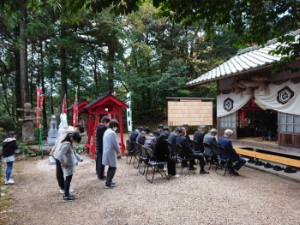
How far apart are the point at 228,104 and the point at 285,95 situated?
2467mm

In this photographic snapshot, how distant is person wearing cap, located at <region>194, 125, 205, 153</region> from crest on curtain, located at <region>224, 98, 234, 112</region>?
2.21m

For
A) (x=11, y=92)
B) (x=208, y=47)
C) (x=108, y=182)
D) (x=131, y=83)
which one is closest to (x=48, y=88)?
(x=11, y=92)

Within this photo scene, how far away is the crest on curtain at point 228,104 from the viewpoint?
8734 millimetres

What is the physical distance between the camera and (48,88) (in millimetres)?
17719

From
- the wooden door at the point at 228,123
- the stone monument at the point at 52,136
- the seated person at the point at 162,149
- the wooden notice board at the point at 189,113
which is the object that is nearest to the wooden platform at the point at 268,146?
the wooden door at the point at 228,123

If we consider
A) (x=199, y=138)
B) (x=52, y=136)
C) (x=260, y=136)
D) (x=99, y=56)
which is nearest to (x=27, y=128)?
(x=52, y=136)

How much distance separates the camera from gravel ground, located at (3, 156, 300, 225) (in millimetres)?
3479

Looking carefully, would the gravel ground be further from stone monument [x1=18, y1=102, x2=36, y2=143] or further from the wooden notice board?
stone monument [x1=18, y1=102, x2=36, y2=143]

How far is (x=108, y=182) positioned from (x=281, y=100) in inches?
229

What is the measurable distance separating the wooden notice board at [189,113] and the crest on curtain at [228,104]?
0.97 meters

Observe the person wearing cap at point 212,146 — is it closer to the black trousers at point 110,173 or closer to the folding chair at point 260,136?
the black trousers at point 110,173

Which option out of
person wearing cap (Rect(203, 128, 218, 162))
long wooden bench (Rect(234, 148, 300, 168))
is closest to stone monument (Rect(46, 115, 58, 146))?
person wearing cap (Rect(203, 128, 218, 162))

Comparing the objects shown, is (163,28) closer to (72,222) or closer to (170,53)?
(170,53)

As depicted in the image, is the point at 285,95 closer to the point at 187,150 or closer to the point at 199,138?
the point at 199,138
